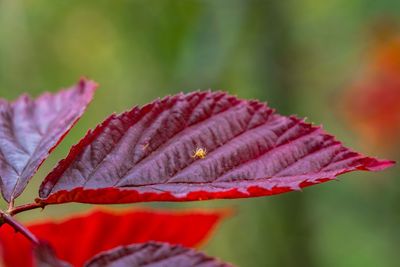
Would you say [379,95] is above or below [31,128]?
above

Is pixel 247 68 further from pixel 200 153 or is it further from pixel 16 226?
pixel 16 226

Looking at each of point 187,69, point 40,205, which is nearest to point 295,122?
point 40,205

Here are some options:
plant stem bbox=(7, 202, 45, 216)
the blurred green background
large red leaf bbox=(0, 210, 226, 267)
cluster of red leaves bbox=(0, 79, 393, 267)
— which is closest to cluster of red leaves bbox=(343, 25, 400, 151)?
the blurred green background

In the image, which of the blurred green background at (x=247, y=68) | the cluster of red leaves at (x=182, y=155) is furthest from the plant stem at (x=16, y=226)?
the blurred green background at (x=247, y=68)

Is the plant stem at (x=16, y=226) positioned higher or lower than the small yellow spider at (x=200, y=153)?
lower

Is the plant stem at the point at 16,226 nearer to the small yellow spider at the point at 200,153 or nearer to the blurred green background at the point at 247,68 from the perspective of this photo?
the small yellow spider at the point at 200,153

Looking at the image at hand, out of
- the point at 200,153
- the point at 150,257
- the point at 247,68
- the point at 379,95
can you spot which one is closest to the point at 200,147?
the point at 200,153
